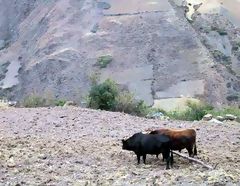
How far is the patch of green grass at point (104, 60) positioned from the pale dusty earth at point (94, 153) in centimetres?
3110

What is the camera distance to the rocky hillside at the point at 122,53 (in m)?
48.4

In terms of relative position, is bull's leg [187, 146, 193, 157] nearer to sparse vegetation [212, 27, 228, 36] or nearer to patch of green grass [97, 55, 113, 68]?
patch of green grass [97, 55, 113, 68]

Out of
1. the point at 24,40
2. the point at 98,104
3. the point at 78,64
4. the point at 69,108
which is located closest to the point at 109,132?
the point at 69,108

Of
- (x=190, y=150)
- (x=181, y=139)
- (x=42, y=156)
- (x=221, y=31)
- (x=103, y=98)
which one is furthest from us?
(x=221, y=31)

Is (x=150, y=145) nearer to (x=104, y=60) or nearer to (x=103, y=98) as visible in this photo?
(x=103, y=98)

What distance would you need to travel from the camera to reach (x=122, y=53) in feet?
176

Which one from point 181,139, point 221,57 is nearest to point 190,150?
point 181,139

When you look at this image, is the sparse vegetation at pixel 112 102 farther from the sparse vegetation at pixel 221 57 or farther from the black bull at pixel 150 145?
the sparse vegetation at pixel 221 57

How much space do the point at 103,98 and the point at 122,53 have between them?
27538 mm

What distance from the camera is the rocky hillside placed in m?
48.4

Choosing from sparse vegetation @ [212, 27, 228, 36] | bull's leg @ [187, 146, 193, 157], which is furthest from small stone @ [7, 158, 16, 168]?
sparse vegetation @ [212, 27, 228, 36]

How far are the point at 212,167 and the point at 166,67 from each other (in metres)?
37.8

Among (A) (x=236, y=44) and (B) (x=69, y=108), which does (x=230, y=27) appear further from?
(B) (x=69, y=108)

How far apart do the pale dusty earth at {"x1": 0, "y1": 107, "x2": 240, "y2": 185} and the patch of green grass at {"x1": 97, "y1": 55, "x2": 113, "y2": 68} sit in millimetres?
31102
